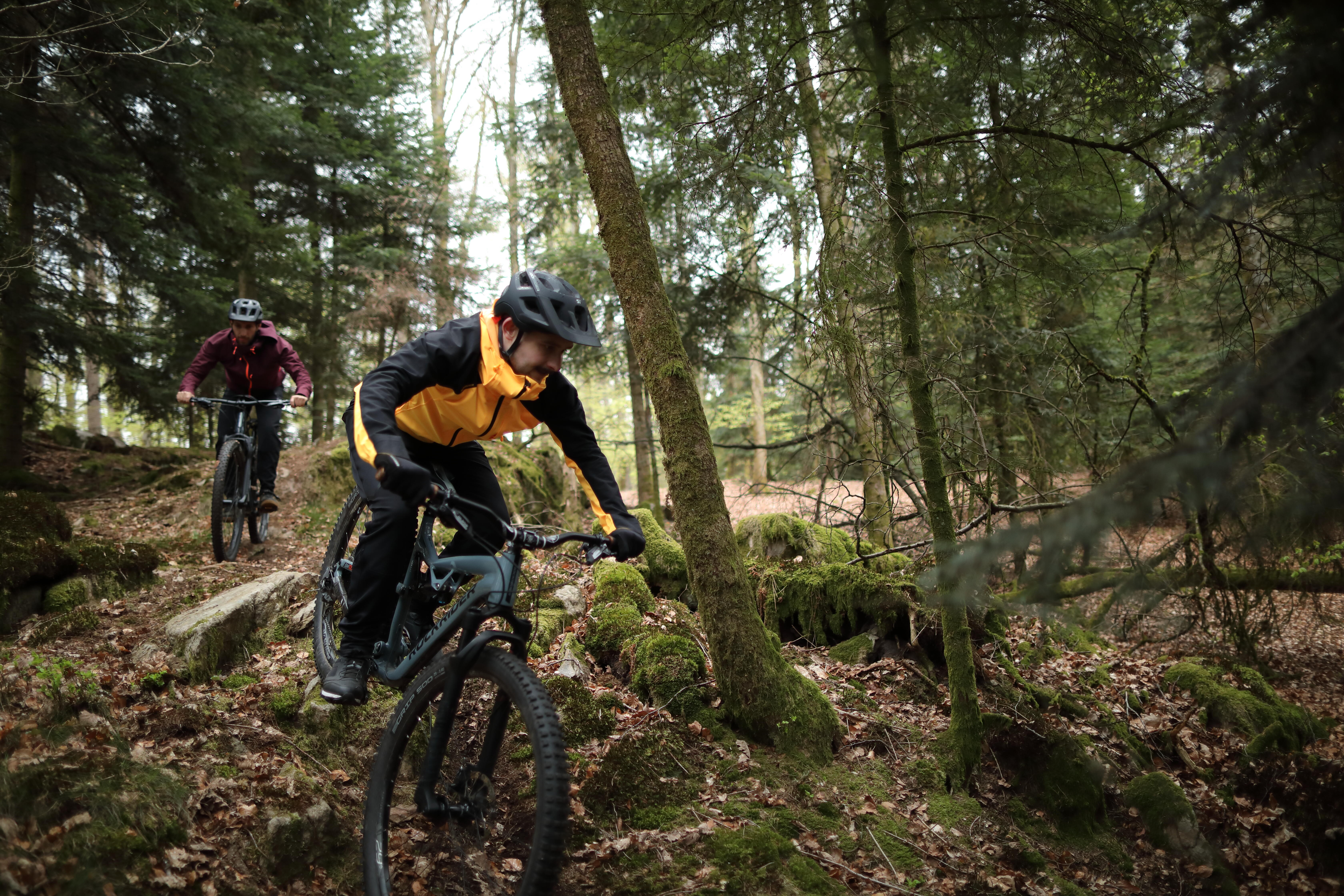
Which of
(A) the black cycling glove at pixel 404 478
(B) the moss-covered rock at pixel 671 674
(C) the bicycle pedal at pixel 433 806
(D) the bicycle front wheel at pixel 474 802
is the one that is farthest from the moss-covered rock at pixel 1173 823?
(A) the black cycling glove at pixel 404 478

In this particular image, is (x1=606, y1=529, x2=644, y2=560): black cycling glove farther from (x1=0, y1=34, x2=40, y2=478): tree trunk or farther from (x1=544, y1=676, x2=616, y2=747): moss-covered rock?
(x1=0, y1=34, x2=40, y2=478): tree trunk

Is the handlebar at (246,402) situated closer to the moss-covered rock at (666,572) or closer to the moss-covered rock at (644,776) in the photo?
the moss-covered rock at (666,572)

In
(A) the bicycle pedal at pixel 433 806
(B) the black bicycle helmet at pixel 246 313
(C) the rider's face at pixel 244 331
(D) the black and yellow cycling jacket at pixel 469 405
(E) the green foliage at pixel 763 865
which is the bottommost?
(E) the green foliage at pixel 763 865

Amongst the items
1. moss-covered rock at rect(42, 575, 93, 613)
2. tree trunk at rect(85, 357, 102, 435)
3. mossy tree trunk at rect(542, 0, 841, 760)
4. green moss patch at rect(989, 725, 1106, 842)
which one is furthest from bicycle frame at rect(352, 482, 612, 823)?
tree trunk at rect(85, 357, 102, 435)

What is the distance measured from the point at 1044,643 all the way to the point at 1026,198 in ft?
13.1

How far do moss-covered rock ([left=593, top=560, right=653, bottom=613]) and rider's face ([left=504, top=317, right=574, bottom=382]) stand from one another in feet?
9.76

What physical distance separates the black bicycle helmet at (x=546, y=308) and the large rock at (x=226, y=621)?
3.04 metres

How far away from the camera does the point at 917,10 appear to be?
4.15 metres

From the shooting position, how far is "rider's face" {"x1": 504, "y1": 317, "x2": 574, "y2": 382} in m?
3.11

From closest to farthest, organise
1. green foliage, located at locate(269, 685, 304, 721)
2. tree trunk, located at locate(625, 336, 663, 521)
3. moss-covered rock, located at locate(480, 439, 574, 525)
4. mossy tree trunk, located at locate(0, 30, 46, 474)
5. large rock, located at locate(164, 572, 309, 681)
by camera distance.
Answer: green foliage, located at locate(269, 685, 304, 721), large rock, located at locate(164, 572, 309, 681), mossy tree trunk, located at locate(0, 30, 46, 474), moss-covered rock, located at locate(480, 439, 574, 525), tree trunk, located at locate(625, 336, 663, 521)

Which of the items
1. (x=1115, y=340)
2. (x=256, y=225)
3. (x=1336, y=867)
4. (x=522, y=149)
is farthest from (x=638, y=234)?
(x=522, y=149)

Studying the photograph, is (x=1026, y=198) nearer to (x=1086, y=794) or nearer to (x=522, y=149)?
(x=1086, y=794)

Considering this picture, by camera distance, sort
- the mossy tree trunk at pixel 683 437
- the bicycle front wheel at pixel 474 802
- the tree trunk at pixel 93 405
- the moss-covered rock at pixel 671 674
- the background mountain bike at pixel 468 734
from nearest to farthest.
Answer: the bicycle front wheel at pixel 474 802, the background mountain bike at pixel 468 734, the mossy tree trunk at pixel 683 437, the moss-covered rock at pixel 671 674, the tree trunk at pixel 93 405

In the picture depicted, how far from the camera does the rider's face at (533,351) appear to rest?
311 cm
